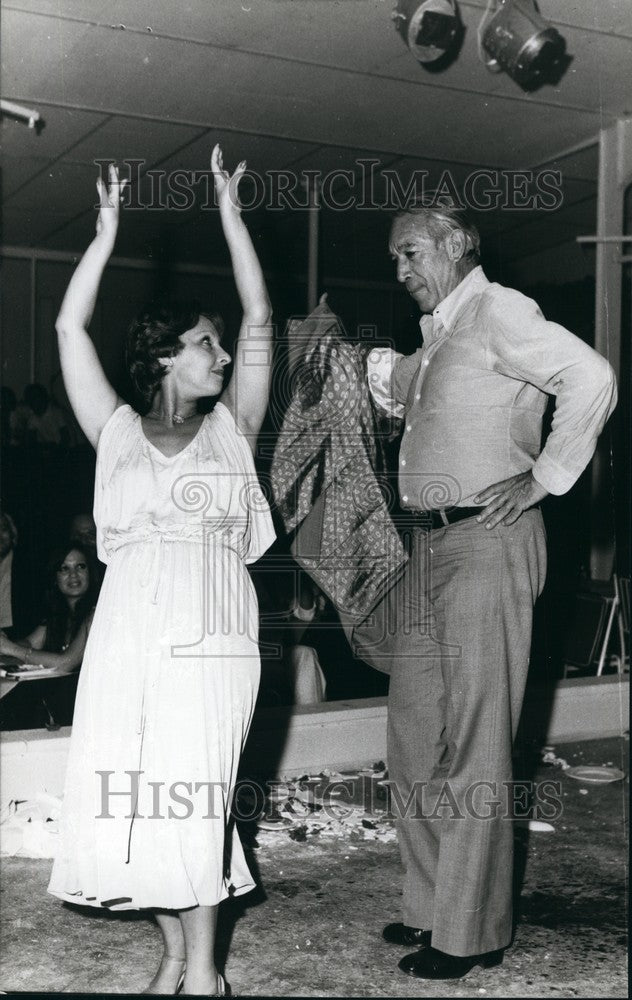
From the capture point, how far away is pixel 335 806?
4.18 m

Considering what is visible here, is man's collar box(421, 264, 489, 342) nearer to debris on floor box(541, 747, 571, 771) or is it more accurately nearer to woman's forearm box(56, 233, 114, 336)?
woman's forearm box(56, 233, 114, 336)

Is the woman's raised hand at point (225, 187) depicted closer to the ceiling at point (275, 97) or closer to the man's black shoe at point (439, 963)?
the man's black shoe at point (439, 963)

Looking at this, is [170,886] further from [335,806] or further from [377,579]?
[335,806]

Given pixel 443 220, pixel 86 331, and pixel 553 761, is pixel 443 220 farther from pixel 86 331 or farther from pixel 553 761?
pixel 553 761

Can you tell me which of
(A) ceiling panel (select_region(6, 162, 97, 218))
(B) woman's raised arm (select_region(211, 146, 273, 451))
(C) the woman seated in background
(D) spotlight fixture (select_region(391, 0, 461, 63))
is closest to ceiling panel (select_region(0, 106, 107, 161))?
(A) ceiling panel (select_region(6, 162, 97, 218))

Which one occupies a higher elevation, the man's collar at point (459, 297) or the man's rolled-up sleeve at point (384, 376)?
the man's collar at point (459, 297)

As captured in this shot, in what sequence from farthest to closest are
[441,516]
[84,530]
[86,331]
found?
1. [84,530]
2. [441,516]
3. [86,331]

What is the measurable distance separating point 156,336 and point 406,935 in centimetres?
186

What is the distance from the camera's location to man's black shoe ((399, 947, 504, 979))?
8.84 ft

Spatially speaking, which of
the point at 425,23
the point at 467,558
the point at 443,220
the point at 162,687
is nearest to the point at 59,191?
the point at 425,23

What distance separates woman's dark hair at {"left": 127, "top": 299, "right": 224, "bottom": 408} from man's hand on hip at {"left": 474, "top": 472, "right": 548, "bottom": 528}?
921 millimetres

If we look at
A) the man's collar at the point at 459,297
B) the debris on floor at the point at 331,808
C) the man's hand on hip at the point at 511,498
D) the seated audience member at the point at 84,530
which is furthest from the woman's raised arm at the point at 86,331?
the seated audience member at the point at 84,530

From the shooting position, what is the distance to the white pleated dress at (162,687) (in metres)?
2.39

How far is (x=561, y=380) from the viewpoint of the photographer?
8.48 feet
